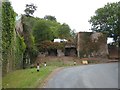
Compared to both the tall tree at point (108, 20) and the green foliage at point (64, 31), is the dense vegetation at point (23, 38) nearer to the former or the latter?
the green foliage at point (64, 31)

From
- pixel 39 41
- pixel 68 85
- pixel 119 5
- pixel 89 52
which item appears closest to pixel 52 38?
pixel 39 41

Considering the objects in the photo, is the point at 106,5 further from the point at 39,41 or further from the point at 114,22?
the point at 39,41

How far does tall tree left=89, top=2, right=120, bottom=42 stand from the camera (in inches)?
2724

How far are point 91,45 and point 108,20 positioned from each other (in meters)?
8.45

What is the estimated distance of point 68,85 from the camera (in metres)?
23.1

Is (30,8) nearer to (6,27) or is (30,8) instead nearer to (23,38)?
(23,38)

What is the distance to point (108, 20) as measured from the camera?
70250 mm

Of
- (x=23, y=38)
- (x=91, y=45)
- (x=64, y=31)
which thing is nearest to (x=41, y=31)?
(x=64, y=31)

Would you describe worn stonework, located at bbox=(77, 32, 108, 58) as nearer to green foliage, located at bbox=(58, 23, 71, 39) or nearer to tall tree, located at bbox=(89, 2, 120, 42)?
tall tree, located at bbox=(89, 2, 120, 42)

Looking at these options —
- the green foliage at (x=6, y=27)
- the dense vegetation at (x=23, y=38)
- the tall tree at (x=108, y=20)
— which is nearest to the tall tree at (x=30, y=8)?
the dense vegetation at (x=23, y=38)

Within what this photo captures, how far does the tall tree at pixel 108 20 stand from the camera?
69188 millimetres

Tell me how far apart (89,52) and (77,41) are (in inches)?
179

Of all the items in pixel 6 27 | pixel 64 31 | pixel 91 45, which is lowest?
pixel 91 45

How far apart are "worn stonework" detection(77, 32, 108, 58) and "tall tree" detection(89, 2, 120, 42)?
166 inches
